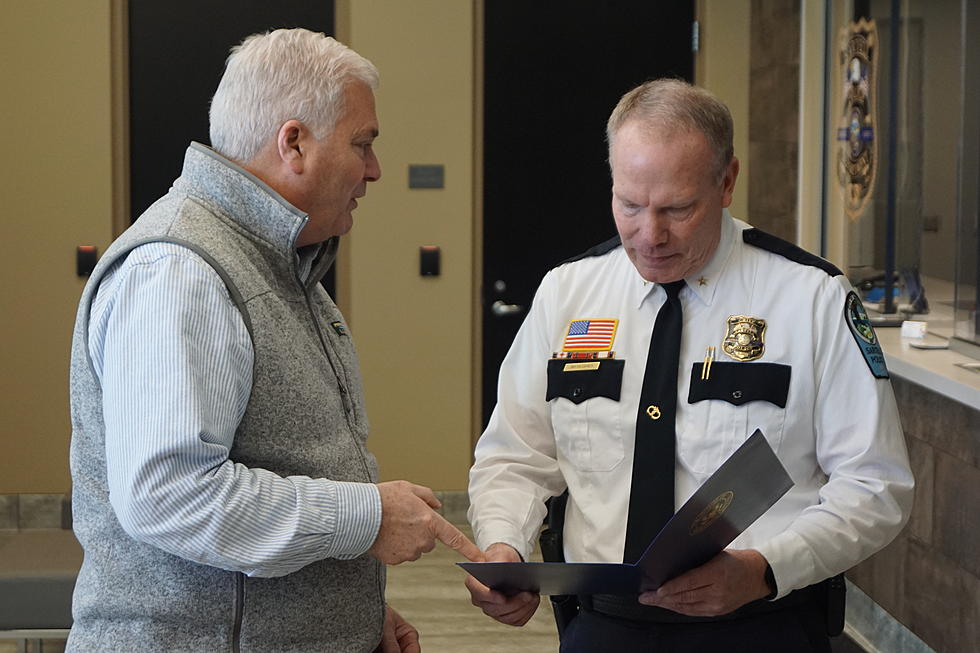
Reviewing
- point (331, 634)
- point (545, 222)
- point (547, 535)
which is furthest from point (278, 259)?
point (545, 222)

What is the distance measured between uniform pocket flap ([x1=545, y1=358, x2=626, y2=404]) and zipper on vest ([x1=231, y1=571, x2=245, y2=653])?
0.61m

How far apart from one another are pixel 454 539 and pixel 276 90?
2.12ft

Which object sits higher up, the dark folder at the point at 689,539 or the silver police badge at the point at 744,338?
the silver police badge at the point at 744,338

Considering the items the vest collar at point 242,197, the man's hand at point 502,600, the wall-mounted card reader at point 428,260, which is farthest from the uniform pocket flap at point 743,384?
the wall-mounted card reader at point 428,260

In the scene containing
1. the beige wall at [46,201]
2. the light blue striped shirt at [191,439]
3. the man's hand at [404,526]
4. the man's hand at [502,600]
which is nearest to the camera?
the light blue striped shirt at [191,439]

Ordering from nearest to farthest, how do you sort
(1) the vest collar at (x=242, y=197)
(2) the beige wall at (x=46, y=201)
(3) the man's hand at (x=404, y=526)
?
(3) the man's hand at (x=404, y=526) → (1) the vest collar at (x=242, y=197) → (2) the beige wall at (x=46, y=201)

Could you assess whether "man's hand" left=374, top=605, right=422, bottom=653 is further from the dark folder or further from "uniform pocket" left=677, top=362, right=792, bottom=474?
"uniform pocket" left=677, top=362, right=792, bottom=474

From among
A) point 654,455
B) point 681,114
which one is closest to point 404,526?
point 654,455

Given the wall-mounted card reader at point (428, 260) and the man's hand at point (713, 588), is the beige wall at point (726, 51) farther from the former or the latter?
the man's hand at point (713, 588)

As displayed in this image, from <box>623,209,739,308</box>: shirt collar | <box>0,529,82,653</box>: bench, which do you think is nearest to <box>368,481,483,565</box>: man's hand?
<box>623,209,739,308</box>: shirt collar

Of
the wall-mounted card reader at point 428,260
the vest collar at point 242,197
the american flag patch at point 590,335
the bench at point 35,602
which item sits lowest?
the bench at point 35,602

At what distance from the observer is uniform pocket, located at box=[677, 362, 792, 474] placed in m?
1.79

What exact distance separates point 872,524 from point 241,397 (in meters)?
0.94

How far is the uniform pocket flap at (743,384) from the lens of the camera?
179 cm
